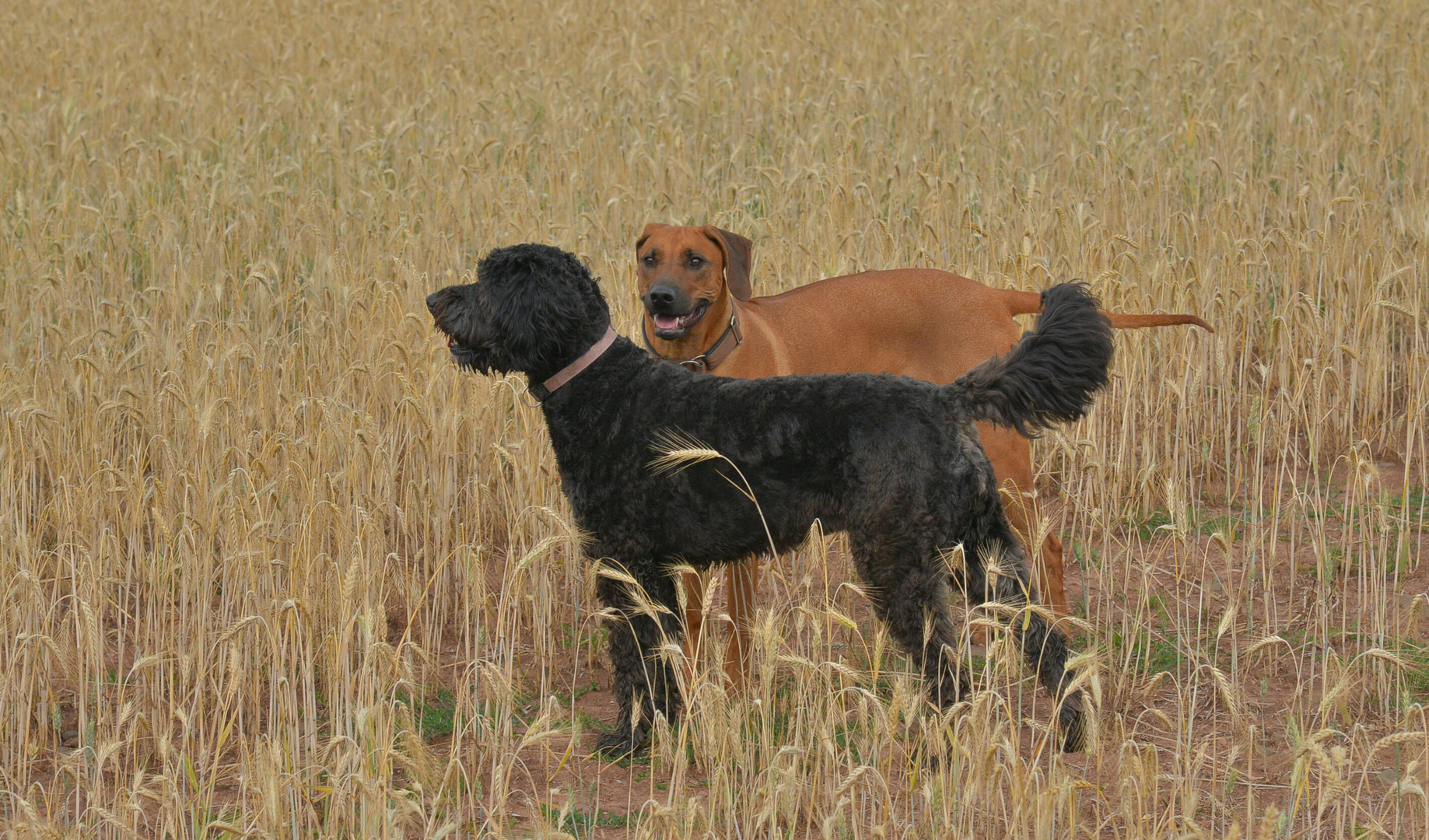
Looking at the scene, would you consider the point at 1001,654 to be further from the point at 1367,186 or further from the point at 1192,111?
the point at 1192,111

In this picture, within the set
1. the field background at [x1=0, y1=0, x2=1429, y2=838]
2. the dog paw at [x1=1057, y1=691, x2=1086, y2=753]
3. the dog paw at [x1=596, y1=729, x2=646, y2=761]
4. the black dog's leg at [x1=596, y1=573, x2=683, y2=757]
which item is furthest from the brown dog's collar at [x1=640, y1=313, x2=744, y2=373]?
the dog paw at [x1=1057, y1=691, x2=1086, y2=753]

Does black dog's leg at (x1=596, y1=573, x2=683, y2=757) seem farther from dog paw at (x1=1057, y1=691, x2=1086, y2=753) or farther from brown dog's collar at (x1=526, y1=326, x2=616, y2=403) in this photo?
dog paw at (x1=1057, y1=691, x2=1086, y2=753)

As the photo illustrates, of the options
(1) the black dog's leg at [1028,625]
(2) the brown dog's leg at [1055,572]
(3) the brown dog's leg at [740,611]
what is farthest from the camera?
(2) the brown dog's leg at [1055,572]

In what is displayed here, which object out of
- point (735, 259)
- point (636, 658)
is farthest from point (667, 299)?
point (636, 658)

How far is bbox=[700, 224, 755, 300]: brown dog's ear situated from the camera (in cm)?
526

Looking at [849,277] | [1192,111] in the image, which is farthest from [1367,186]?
[849,277]

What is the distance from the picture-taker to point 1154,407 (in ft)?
A: 20.6

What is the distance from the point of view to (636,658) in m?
4.11

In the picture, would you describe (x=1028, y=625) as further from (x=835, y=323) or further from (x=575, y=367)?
(x=835, y=323)

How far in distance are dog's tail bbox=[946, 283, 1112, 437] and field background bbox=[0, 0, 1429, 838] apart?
64 centimetres

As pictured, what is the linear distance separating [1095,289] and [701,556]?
299 cm

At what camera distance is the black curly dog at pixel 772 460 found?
379 centimetres

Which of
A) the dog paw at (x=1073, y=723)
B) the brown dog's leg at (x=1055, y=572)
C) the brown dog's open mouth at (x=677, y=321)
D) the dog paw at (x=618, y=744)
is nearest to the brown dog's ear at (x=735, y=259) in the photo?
the brown dog's open mouth at (x=677, y=321)

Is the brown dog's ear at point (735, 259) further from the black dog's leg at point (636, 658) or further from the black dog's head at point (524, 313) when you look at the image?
the black dog's leg at point (636, 658)
